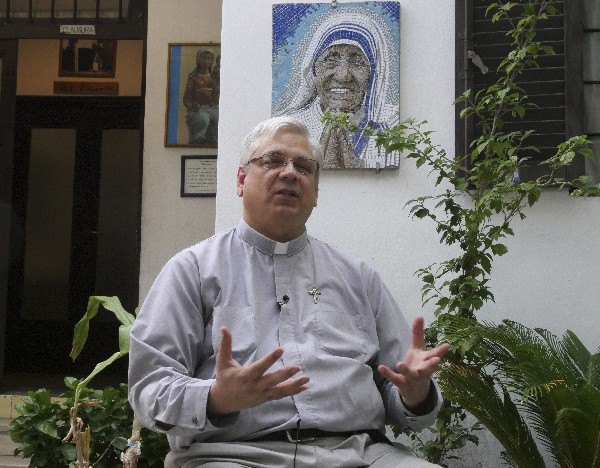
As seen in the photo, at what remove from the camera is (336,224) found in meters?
4.43

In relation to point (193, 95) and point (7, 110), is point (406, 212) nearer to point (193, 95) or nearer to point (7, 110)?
point (193, 95)

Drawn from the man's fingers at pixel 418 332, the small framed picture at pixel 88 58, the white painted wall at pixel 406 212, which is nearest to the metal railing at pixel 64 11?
the small framed picture at pixel 88 58

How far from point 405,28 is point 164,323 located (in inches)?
105

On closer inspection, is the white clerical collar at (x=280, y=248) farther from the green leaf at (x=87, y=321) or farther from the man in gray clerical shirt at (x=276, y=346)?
the green leaf at (x=87, y=321)

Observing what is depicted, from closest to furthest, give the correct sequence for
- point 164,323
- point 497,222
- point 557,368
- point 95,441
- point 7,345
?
point 164,323, point 557,368, point 95,441, point 497,222, point 7,345

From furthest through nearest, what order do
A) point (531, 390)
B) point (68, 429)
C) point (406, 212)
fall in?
point (406, 212), point (68, 429), point (531, 390)

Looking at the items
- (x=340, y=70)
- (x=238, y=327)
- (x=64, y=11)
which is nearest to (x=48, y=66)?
(x=64, y=11)

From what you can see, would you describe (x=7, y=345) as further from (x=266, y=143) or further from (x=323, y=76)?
(x=266, y=143)

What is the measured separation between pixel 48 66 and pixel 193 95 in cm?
257

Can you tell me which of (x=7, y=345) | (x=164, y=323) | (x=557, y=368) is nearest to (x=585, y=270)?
(x=557, y=368)

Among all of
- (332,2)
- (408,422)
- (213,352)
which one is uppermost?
(332,2)

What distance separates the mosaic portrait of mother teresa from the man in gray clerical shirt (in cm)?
171

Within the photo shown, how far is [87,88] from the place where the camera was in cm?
793

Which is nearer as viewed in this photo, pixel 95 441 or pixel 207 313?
pixel 207 313
